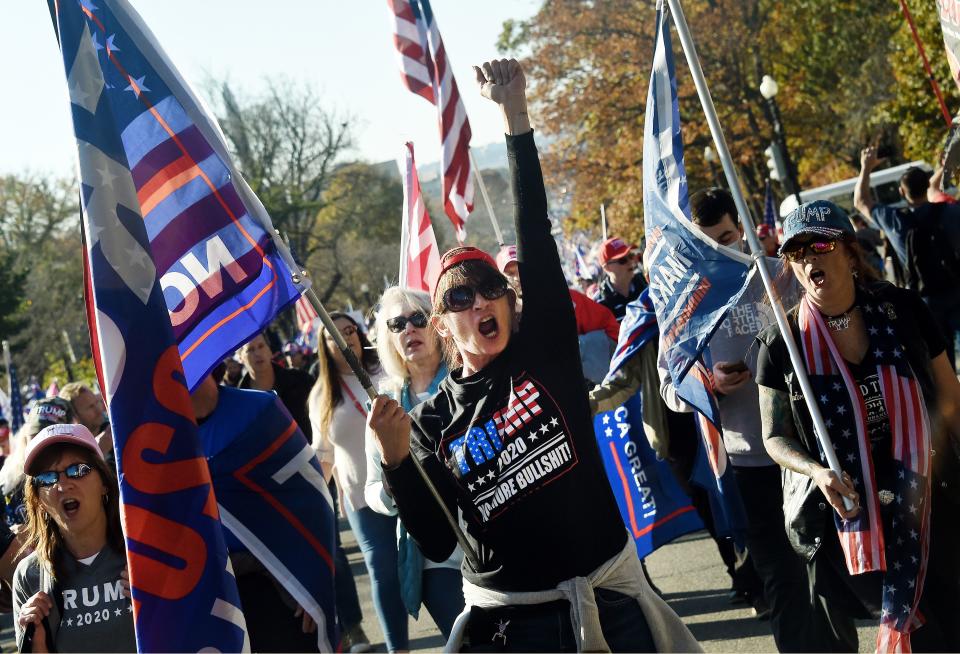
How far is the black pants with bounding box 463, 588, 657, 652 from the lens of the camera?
3182 millimetres

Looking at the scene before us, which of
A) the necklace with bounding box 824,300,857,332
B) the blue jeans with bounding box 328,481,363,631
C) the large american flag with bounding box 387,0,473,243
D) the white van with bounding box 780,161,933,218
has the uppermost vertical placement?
the white van with bounding box 780,161,933,218

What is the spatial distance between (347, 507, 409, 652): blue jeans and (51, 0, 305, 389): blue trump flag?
2.41 meters

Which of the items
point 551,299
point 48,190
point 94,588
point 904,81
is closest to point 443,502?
point 551,299

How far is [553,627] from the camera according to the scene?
3184mm

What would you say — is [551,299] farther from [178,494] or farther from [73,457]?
[73,457]

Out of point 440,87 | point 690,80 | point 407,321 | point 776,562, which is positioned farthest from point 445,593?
point 690,80

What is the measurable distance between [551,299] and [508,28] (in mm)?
32017

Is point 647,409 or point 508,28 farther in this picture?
point 508,28

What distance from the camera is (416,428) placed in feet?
11.5

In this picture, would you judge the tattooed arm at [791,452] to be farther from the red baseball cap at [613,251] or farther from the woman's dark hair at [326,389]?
the red baseball cap at [613,251]

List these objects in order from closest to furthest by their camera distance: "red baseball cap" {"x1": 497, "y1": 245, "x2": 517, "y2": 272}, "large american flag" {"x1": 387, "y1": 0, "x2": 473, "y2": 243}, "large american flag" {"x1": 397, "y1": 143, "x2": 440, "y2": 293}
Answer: "red baseball cap" {"x1": 497, "y1": 245, "x2": 517, "y2": 272}, "large american flag" {"x1": 397, "y1": 143, "x2": 440, "y2": 293}, "large american flag" {"x1": 387, "y1": 0, "x2": 473, "y2": 243}

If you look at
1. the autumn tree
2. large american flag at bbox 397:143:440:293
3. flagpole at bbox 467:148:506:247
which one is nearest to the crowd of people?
large american flag at bbox 397:143:440:293

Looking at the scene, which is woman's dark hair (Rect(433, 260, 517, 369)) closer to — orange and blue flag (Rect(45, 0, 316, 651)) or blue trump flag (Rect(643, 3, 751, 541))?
orange and blue flag (Rect(45, 0, 316, 651))

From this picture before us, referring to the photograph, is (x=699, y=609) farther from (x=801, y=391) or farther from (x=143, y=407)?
(x=143, y=407)
